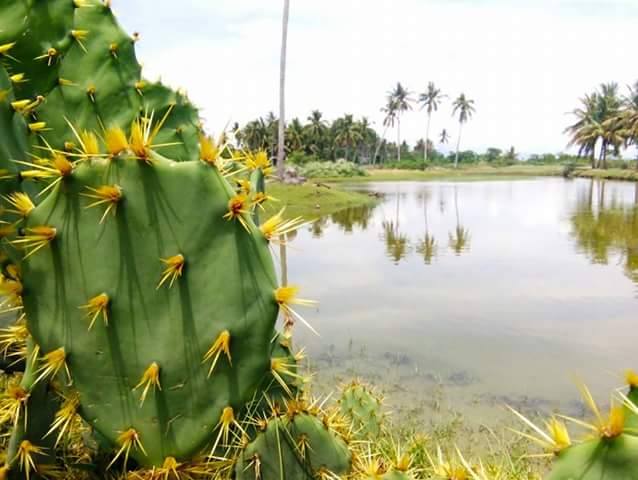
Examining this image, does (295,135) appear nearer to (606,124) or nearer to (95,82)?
(606,124)

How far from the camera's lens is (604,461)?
0.88 metres

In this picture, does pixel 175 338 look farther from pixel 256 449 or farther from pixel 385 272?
pixel 385 272

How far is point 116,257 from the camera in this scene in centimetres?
144

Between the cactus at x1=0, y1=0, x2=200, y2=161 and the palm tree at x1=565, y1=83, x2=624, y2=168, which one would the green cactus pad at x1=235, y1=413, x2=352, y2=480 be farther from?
the palm tree at x1=565, y1=83, x2=624, y2=168

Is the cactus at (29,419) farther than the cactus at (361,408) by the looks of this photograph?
No

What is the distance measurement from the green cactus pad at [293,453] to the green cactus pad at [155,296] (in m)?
0.12

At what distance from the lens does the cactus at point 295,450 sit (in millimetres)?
1562

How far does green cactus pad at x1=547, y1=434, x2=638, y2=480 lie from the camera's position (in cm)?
87

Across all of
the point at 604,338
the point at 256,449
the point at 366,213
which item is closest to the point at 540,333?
the point at 604,338

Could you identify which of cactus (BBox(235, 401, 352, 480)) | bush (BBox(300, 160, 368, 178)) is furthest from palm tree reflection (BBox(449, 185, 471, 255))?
bush (BBox(300, 160, 368, 178))

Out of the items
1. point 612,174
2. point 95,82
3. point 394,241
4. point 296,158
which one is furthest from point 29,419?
point 612,174

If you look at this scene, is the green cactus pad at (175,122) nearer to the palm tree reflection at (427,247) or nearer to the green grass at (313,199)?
the palm tree reflection at (427,247)

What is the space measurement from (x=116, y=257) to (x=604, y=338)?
788 cm

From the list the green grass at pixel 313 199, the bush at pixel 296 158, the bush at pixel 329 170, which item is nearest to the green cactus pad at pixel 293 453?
the green grass at pixel 313 199
